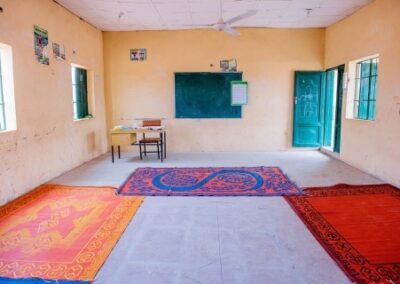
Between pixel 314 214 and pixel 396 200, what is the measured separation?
1.27 metres

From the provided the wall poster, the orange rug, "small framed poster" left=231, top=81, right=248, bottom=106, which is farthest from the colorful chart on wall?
"small framed poster" left=231, top=81, right=248, bottom=106

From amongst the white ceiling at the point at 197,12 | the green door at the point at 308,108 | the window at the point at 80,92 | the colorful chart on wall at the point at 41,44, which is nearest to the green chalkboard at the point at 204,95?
the white ceiling at the point at 197,12

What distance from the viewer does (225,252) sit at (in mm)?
2678

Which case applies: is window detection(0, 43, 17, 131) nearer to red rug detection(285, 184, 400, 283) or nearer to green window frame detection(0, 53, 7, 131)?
green window frame detection(0, 53, 7, 131)

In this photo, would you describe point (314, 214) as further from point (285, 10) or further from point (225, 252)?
point (285, 10)

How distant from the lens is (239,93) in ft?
24.0

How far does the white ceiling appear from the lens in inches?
208

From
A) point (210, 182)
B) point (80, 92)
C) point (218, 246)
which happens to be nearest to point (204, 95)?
point (80, 92)

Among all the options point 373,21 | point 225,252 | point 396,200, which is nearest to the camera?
point 225,252

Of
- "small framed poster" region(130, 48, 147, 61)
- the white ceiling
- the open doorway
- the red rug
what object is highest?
the white ceiling

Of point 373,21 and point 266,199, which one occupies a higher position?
point 373,21

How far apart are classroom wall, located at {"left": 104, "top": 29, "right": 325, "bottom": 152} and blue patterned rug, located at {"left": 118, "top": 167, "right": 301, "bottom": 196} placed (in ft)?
6.43

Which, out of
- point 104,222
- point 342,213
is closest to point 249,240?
point 342,213

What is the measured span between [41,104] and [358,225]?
453 cm
